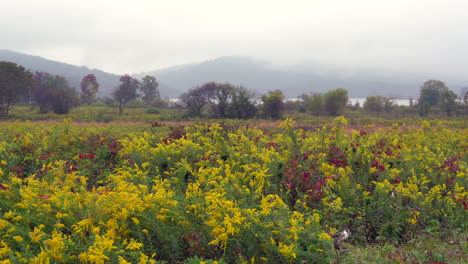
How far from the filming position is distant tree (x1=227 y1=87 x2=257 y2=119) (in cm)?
3017

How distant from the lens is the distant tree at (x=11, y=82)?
30078mm

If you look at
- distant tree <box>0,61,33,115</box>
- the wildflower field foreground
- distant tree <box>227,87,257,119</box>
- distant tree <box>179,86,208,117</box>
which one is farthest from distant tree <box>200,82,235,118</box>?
the wildflower field foreground

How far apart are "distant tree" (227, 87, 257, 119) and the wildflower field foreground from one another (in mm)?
22608

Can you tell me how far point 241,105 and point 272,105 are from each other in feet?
9.58

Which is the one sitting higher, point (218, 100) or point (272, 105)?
point (218, 100)

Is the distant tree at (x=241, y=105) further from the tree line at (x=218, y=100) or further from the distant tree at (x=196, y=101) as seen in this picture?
the distant tree at (x=196, y=101)

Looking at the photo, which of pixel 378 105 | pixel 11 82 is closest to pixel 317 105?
pixel 378 105

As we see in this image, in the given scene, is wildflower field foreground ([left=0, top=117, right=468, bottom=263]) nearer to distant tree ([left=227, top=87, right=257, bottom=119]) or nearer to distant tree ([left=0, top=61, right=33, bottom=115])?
distant tree ([left=227, top=87, right=257, bottom=119])

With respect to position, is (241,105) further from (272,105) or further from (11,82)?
(11,82)

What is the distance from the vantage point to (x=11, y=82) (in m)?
30.9

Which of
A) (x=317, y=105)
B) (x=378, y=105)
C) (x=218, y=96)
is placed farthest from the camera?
(x=378, y=105)

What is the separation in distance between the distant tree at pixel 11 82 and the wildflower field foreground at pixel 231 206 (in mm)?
27570

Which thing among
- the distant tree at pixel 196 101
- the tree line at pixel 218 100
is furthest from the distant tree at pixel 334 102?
the distant tree at pixel 196 101

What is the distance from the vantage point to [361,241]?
4109mm
